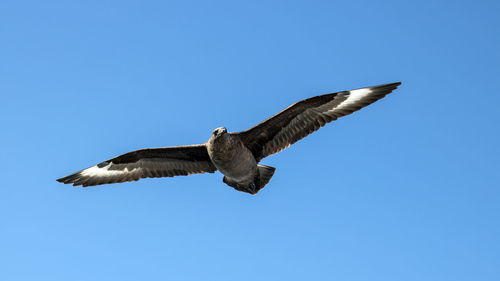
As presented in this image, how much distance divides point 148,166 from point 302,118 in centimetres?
311

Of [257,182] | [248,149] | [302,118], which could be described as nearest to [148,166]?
[248,149]

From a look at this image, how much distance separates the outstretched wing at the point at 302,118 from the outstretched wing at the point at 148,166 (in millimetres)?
980

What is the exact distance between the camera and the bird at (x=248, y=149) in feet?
27.4

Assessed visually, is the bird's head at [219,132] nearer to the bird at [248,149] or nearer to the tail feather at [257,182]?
the bird at [248,149]

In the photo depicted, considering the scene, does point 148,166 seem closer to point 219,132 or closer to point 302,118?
point 219,132

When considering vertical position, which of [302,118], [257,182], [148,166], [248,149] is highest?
[302,118]

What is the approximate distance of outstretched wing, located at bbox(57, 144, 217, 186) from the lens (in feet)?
30.3

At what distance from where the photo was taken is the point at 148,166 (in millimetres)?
9664

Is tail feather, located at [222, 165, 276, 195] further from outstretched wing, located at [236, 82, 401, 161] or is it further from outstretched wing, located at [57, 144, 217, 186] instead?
outstretched wing, located at [57, 144, 217, 186]

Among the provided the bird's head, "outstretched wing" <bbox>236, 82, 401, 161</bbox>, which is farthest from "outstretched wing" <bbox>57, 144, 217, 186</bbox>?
"outstretched wing" <bbox>236, 82, 401, 161</bbox>

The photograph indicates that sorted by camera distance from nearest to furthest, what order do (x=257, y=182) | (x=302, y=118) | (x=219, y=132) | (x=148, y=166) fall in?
(x=219, y=132), (x=302, y=118), (x=257, y=182), (x=148, y=166)

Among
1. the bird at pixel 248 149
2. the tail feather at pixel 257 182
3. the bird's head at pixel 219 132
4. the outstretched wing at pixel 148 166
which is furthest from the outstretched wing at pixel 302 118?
the outstretched wing at pixel 148 166

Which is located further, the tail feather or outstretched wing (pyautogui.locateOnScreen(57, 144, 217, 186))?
outstretched wing (pyautogui.locateOnScreen(57, 144, 217, 186))

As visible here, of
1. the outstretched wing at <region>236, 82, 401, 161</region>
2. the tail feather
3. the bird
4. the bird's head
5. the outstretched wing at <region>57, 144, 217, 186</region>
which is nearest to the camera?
the bird's head
